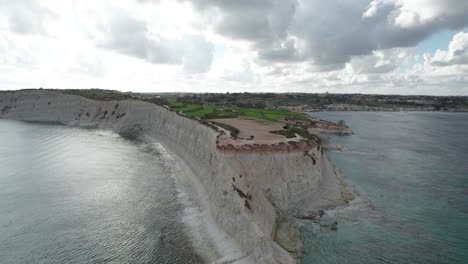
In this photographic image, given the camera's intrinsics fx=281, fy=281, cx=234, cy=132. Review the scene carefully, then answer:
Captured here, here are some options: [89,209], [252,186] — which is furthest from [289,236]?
[89,209]

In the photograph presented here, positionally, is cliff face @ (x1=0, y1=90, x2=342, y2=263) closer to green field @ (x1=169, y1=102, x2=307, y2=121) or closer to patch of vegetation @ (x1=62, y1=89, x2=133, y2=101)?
green field @ (x1=169, y1=102, x2=307, y2=121)

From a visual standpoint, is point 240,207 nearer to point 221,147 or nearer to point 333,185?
point 221,147

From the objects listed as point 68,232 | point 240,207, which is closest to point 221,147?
point 240,207

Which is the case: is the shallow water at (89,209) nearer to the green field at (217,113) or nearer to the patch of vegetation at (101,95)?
the green field at (217,113)

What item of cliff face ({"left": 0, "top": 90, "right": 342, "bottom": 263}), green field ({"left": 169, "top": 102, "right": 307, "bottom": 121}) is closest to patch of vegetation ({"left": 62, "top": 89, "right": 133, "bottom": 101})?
green field ({"left": 169, "top": 102, "right": 307, "bottom": 121})

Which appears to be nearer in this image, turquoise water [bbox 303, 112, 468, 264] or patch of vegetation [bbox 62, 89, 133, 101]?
turquoise water [bbox 303, 112, 468, 264]

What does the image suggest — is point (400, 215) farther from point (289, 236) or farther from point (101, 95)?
point (101, 95)
